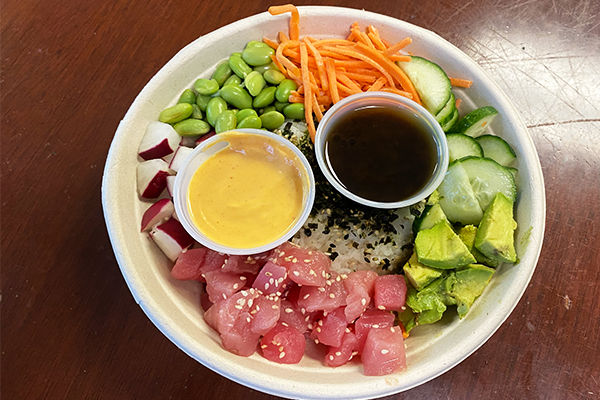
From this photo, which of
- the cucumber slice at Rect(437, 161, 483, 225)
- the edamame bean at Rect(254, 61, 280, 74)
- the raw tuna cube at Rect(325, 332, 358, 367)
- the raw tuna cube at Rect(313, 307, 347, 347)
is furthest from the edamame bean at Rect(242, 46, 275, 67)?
the raw tuna cube at Rect(325, 332, 358, 367)

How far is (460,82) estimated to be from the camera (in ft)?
6.95

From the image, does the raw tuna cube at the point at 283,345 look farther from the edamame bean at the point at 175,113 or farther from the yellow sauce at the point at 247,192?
the edamame bean at the point at 175,113

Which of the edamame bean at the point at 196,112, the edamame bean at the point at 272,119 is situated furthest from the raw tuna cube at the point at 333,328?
the edamame bean at the point at 196,112

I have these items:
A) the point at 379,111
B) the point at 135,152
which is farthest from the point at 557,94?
the point at 135,152

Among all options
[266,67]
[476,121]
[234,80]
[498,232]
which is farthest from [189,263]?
[476,121]

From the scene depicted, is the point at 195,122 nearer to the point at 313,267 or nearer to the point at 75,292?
the point at 313,267

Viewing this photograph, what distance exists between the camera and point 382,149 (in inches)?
77.9

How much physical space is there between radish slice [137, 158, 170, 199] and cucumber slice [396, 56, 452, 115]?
1.29 meters

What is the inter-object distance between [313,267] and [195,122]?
927 mm

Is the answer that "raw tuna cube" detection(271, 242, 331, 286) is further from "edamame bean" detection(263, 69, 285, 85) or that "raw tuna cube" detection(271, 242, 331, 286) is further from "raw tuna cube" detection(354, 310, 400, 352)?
"edamame bean" detection(263, 69, 285, 85)

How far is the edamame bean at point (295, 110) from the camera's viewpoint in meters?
2.06

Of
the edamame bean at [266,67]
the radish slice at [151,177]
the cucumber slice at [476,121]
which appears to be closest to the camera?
the radish slice at [151,177]

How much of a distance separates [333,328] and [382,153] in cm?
85

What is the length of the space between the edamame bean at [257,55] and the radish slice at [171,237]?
2.93 ft
